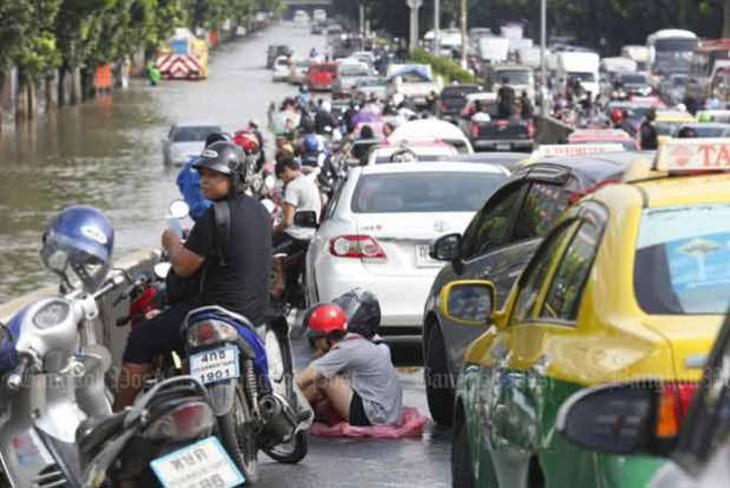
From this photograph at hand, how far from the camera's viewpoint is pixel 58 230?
862cm

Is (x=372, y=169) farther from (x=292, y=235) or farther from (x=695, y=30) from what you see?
(x=695, y=30)

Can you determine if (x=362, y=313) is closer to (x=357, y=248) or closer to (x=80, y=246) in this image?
(x=357, y=248)

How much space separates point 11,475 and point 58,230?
3.21 ft

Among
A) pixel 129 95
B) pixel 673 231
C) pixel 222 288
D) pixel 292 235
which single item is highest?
pixel 673 231

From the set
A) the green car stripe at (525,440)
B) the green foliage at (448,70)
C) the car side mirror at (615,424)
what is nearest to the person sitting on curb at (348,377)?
the green car stripe at (525,440)

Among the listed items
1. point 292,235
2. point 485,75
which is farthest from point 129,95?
point 292,235

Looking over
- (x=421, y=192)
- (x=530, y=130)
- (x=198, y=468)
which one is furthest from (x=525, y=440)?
(x=530, y=130)

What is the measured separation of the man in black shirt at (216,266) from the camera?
955 centimetres

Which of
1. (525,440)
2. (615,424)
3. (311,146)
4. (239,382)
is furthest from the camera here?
(311,146)

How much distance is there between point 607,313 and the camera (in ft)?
18.9

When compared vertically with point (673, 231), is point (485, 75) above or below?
below

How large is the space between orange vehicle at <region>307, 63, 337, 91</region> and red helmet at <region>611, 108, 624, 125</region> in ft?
153

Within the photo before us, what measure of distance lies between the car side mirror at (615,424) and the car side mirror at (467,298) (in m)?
3.23

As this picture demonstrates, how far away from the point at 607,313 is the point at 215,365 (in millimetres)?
3574
